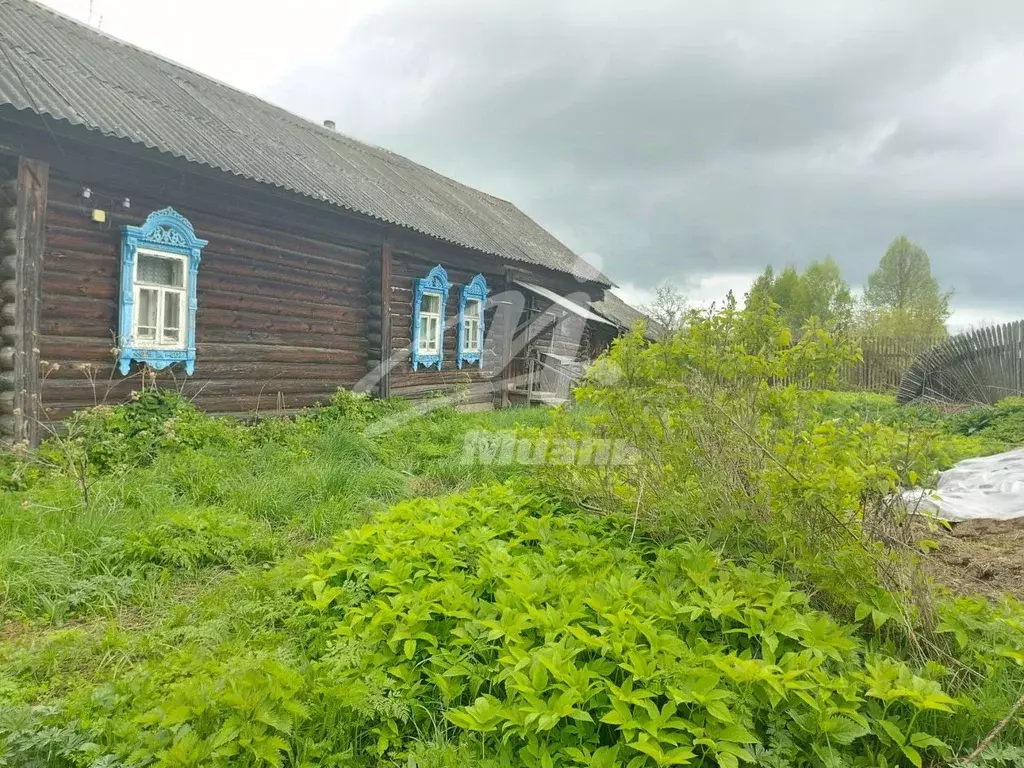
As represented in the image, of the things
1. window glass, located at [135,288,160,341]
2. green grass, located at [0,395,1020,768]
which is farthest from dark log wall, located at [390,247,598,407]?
green grass, located at [0,395,1020,768]

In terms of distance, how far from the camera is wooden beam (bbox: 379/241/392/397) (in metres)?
9.65

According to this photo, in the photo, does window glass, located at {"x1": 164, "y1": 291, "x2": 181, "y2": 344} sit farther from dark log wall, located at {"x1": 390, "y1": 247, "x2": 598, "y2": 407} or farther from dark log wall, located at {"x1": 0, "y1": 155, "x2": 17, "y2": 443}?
dark log wall, located at {"x1": 390, "y1": 247, "x2": 598, "y2": 407}

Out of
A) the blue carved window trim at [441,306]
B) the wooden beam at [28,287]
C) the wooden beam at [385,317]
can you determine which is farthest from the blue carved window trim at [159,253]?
the blue carved window trim at [441,306]

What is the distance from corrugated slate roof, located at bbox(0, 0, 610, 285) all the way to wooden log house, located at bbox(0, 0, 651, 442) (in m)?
0.04

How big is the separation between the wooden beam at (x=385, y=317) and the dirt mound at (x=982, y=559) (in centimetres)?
746

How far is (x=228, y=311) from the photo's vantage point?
7.52 meters

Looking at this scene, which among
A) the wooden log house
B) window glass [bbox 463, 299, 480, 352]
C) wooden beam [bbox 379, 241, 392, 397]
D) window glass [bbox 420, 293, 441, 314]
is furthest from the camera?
window glass [bbox 463, 299, 480, 352]

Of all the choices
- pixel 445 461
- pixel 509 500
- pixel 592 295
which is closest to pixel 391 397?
pixel 445 461

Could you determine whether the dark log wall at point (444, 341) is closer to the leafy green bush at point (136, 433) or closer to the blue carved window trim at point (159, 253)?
the blue carved window trim at point (159, 253)

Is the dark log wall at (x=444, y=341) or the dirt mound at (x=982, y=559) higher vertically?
the dark log wall at (x=444, y=341)

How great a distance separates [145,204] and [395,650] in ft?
19.9

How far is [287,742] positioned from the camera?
199 cm

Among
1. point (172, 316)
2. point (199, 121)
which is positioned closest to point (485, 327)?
point (199, 121)

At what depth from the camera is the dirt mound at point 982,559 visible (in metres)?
3.13
